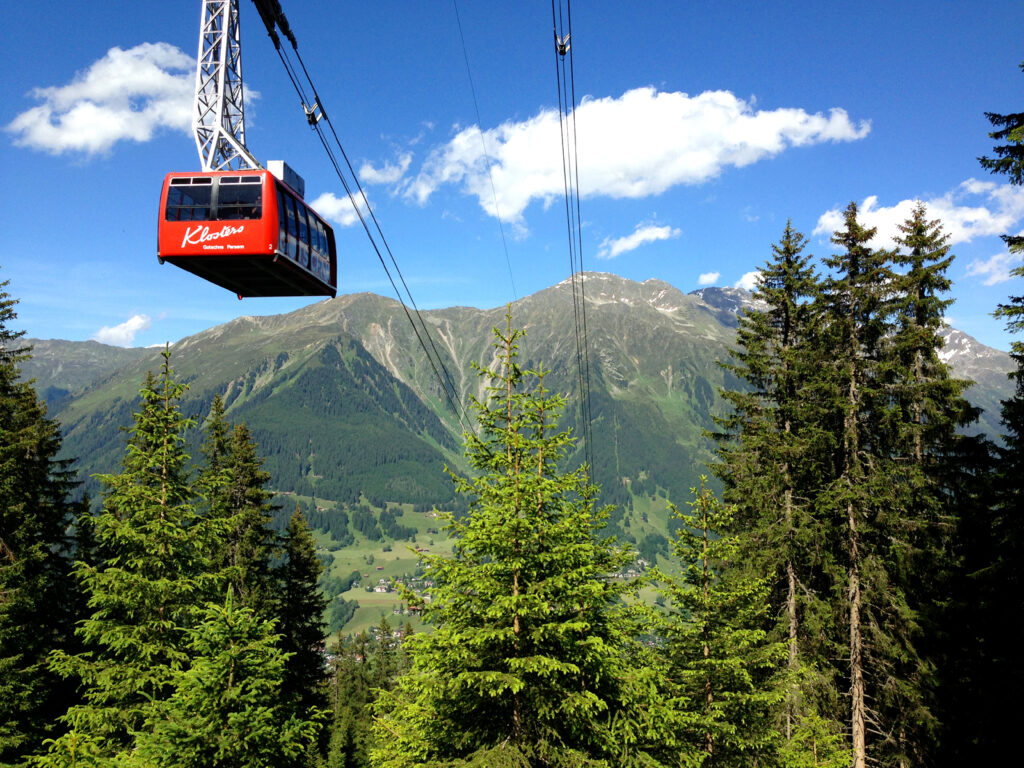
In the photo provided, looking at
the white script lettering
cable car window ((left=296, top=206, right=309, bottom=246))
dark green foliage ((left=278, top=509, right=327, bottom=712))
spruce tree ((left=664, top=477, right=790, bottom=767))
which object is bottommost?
dark green foliage ((left=278, top=509, right=327, bottom=712))

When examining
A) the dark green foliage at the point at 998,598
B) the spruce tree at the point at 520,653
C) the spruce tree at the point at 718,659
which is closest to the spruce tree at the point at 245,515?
the spruce tree at the point at 520,653

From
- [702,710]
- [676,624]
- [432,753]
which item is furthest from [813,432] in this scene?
[432,753]

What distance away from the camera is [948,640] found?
19078mm

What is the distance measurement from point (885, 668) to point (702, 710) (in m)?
9.12

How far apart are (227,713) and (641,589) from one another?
11099 mm

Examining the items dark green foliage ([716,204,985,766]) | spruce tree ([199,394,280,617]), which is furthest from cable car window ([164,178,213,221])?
dark green foliage ([716,204,985,766])

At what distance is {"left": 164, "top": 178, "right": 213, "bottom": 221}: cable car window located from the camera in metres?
17.4

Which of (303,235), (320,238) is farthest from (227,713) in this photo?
(320,238)

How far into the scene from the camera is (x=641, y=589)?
1777cm

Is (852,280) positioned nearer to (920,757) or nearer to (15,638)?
(920,757)

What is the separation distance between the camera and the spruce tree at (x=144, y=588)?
51.7 ft

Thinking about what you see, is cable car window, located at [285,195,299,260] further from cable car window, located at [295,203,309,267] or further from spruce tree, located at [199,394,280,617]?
spruce tree, located at [199,394,280,617]

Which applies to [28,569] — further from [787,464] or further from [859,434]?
[859,434]

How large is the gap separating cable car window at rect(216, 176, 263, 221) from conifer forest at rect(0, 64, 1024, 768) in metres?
4.80
